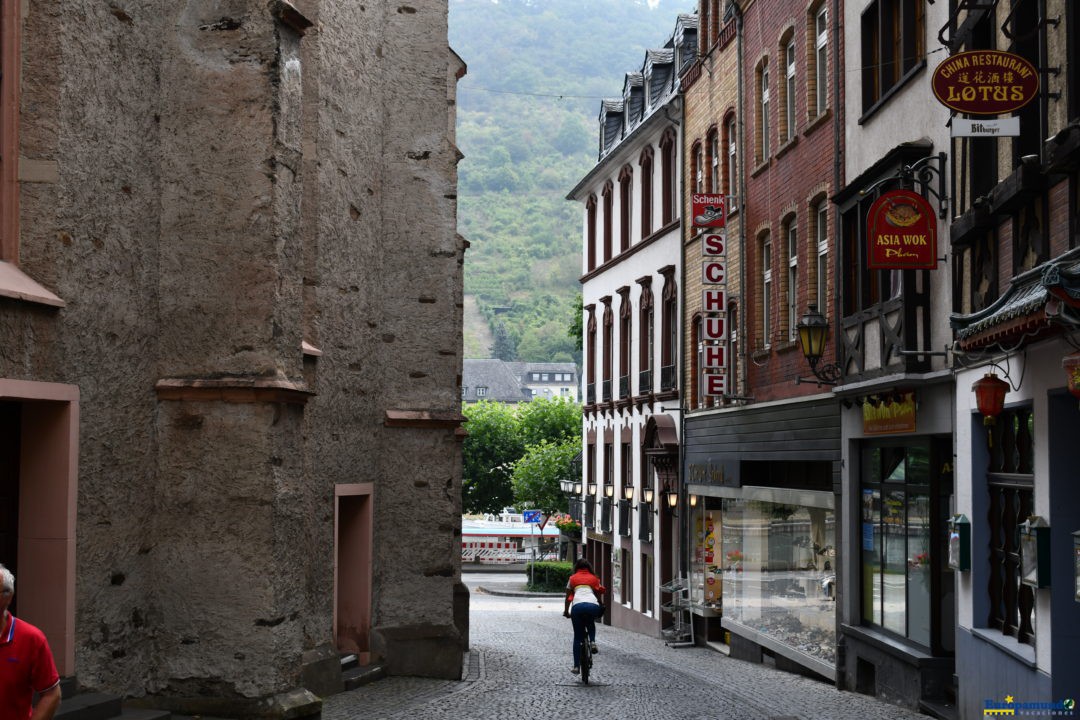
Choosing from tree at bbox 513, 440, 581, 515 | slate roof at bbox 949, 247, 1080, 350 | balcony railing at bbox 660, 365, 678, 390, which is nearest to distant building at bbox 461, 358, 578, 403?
tree at bbox 513, 440, 581, 515

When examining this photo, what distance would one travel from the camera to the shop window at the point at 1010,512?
41.9 ft

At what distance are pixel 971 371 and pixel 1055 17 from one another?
4.10 m

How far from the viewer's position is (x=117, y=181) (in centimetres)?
1083

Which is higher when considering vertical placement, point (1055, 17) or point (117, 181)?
point (1055, 17)

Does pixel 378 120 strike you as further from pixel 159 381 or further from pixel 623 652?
pixel 623 652

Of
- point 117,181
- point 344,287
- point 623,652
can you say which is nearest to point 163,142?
point 117,181

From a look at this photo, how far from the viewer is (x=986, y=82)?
11656mm

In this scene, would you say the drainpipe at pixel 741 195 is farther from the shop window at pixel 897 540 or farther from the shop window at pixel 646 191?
the shop window at pixel 646 191

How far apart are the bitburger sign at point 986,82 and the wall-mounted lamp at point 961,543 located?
4.49 m

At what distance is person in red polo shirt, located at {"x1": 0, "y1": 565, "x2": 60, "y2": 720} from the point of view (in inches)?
256

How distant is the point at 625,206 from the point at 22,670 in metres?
33.0

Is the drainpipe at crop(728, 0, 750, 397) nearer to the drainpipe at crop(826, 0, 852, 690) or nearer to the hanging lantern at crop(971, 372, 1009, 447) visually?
the drainpipe at crop(826, 0, 852, 690)

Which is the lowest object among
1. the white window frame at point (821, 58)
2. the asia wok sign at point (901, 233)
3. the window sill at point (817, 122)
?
the asia wok sign at point (901, 233)

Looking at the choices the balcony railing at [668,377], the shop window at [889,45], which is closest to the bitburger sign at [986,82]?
the shop window at [889,45]
